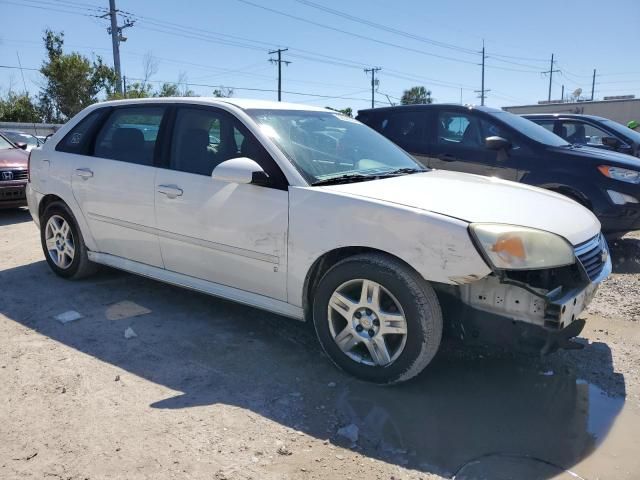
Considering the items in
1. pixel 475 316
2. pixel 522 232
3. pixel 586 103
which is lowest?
pixel 475 316

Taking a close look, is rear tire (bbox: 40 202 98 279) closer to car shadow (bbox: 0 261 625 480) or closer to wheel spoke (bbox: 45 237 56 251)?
wheel spoke (bbox: 45 237 56 251)

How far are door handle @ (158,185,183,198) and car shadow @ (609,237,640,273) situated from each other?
4556 millimetres

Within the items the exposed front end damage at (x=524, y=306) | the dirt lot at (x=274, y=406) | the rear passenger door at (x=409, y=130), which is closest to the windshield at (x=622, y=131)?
the rear passenger door at (x=409, y=130)

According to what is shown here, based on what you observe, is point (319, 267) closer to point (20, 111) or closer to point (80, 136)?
point (80, 136)

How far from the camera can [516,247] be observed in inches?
106

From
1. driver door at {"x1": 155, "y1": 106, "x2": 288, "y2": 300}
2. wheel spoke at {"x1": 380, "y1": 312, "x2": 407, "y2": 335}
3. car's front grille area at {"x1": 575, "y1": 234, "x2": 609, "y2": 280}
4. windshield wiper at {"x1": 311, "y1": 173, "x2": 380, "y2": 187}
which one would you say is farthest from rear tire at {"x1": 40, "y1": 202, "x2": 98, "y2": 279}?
car's front grille area at {"x1": 575, "y1": 234, "x2": 609, "y2": 280}

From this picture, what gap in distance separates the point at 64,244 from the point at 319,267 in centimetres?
292

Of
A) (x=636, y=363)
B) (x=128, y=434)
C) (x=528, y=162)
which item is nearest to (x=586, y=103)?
(x=528, y=162)

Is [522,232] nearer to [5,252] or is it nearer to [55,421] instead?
[55,421]

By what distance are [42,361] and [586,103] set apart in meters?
36.7

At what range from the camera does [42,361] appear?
11.2 ft

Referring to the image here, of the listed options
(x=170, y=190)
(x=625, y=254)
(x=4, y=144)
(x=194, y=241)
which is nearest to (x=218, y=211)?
(x=194, y=241)

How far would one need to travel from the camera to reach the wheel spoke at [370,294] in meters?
3.01

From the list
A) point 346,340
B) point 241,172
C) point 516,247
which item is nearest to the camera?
point 516,247
